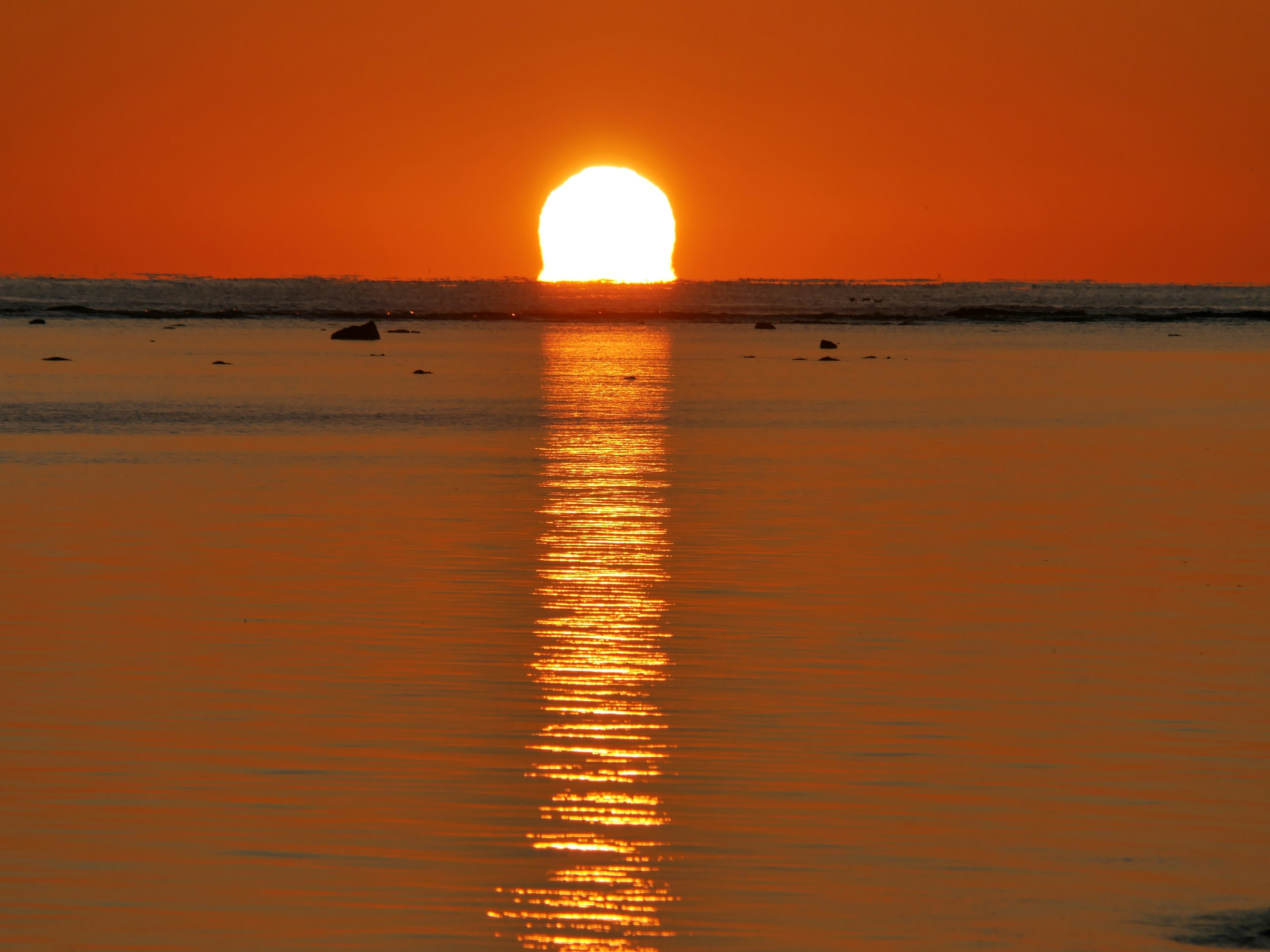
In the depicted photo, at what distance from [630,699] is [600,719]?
565 mm

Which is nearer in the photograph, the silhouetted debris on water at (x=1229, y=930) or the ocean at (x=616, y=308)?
the silhouetted debris on water at (x=1229, y=930)

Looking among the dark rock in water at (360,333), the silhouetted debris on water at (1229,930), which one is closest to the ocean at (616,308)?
the dark rock in water at (360,333)

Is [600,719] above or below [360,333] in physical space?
Answer: below

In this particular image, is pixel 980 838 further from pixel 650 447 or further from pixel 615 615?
pixel 650 447

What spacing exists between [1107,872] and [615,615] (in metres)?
6.82

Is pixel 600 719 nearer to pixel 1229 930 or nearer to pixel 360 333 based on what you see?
pixel 1229 930

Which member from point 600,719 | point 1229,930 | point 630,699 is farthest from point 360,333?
point 1229,930

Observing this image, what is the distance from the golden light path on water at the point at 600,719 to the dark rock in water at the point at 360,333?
192 feet

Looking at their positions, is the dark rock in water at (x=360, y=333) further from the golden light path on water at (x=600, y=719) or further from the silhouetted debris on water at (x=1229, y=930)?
the silhouetted debris on water at (x=1229, y=930)

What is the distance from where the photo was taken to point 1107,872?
797 cm

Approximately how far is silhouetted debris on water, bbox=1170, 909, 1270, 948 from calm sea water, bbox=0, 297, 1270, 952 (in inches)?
5.5

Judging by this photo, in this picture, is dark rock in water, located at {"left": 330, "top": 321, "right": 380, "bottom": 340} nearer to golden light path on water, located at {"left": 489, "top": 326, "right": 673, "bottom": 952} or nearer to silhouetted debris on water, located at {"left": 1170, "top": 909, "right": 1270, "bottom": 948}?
golden light path on water, located at {"left": 489, "top": 326, "right": 673, "bottom": 952}

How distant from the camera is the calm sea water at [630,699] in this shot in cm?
764

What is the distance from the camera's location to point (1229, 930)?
7211mm
